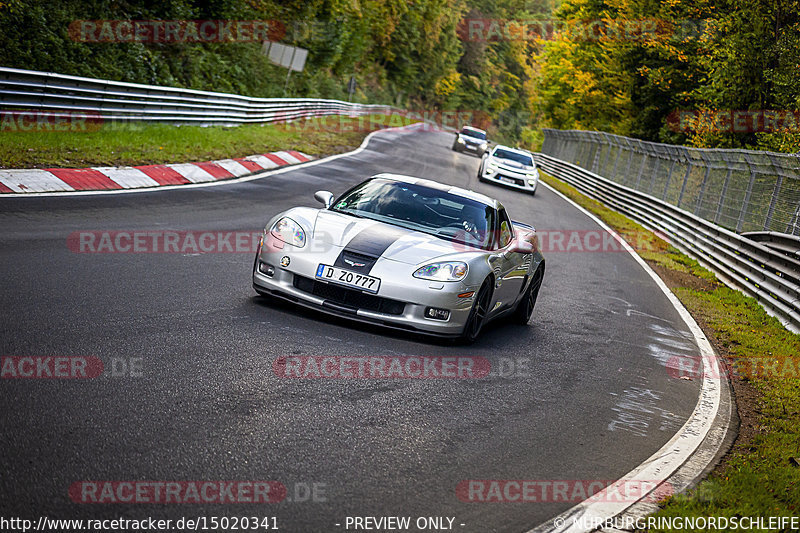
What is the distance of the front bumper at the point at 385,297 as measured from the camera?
703 cm

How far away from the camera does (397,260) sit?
716 cm

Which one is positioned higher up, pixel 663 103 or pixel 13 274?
pixel 663 103

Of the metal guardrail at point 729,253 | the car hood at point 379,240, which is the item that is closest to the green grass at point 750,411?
the metal guardrail at point 729,253

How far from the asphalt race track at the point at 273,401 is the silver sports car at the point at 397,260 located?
0.85ft

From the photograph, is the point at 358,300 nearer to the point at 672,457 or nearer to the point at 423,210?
the point at 423,210

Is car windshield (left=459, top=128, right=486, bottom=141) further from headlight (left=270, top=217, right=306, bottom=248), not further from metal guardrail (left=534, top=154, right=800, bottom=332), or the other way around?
Result: headlight (left=270, top=217, right=306, bottom=248)

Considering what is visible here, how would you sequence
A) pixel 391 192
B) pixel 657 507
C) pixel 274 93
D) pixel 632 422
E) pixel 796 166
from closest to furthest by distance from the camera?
pixel 657 507
pixel 632 422
pixel 391 192
pixel 796 166
pixel 274 93

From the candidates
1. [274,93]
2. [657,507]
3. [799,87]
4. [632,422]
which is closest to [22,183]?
[632,422]

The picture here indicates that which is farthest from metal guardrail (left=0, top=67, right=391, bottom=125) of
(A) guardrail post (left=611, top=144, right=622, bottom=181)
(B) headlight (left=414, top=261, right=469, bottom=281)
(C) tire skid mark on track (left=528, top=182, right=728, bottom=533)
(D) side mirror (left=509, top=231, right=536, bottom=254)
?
(A) guardrail post (left=611, top=144, right=622, bottom=181)

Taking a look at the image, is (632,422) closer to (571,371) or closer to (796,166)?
(571,371)

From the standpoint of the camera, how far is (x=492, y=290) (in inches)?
310

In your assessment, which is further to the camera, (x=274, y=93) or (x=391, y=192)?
(x=274, y=93)

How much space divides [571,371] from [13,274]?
4.58 metres

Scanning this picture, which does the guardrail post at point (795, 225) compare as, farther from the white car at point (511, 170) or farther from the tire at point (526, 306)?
the white car at point (511, 170)
